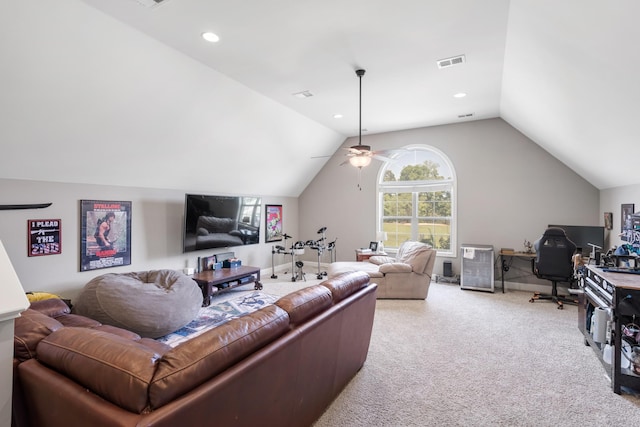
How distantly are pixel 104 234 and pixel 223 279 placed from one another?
1.73m

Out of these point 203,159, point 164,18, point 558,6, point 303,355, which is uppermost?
point 164,18

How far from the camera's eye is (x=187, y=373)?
1.19 m

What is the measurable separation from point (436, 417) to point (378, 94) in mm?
3917

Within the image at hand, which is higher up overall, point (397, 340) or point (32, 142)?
point (32, 142)

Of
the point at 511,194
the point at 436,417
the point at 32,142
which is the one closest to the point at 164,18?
the point at 32,142

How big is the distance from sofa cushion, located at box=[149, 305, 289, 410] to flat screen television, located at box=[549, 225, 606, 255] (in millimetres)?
5370

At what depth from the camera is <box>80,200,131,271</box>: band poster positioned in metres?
3.99

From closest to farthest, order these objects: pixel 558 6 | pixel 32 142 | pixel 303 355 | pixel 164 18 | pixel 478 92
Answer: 1. pixel 303 355
2. pixel 558 6
3. pixel 164 18
4. pixel 32 142
5. pixel 478 92

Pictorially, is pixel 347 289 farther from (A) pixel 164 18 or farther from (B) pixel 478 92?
(B) pixel 478 92

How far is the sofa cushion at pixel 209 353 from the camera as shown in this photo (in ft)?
3.69

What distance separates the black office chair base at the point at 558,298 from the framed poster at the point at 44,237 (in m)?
6.64

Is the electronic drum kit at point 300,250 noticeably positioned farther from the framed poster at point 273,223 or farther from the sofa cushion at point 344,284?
the sofa cushion at point 344,284

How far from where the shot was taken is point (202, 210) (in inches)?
205

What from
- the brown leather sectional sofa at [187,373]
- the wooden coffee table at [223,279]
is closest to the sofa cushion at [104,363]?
the brown leather sectional sofa at [187,373]
